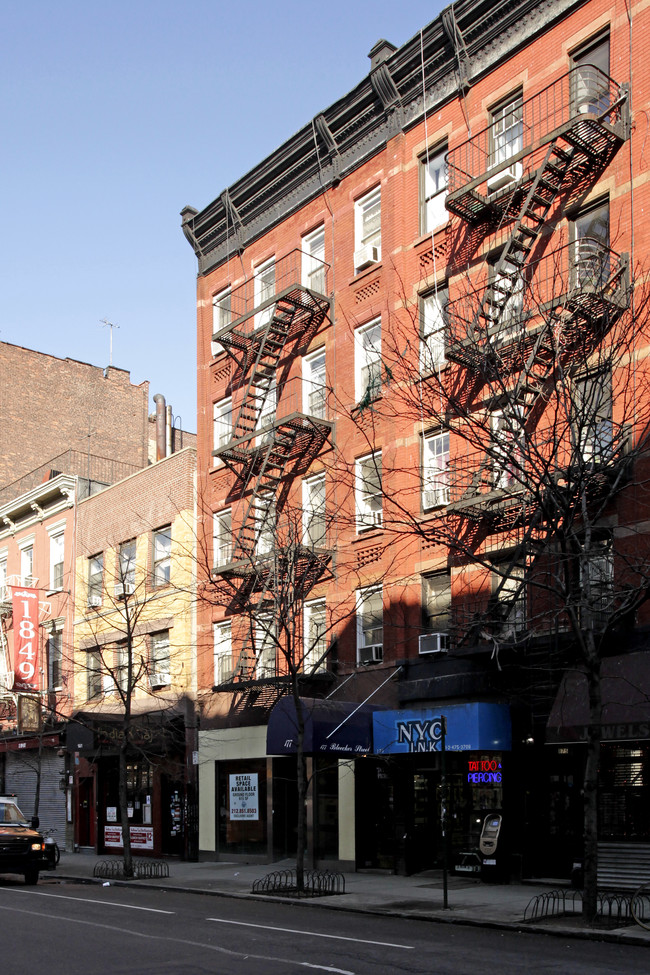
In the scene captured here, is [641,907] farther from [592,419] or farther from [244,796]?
[244,796]

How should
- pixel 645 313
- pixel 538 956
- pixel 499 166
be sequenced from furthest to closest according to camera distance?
pixel 499 166 → pixel 645 313 → pixel 538 956

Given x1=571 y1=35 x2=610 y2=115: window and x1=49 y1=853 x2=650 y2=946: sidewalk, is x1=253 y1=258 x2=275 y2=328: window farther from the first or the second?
x1=49 y1=853 x2=650 y2=946: sidewalk

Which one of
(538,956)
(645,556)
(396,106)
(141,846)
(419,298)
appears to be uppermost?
(396,106)

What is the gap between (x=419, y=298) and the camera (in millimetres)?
25578

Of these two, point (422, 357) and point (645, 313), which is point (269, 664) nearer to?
point (422, 357)

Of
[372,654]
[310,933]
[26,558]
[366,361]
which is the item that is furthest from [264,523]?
[26,558]

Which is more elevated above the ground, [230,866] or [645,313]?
[645,313]

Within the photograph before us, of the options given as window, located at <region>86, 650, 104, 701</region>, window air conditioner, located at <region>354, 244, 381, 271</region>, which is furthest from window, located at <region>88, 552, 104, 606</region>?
window air conditioner, located at <region>354, 244, 381, 271</region>

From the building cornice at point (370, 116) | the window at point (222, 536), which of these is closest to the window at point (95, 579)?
the window at point (222, 536)

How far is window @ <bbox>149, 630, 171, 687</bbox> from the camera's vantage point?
3269 centimetres

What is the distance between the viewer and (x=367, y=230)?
2795 centimetres

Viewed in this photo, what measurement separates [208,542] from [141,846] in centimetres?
971

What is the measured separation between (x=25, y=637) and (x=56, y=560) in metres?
3.46

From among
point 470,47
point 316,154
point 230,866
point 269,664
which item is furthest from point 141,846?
point 470,47
